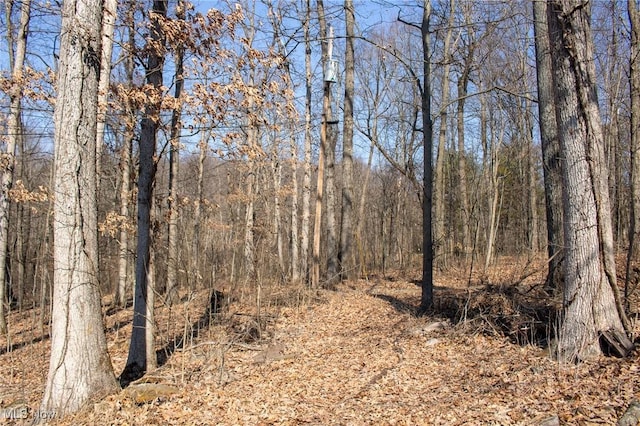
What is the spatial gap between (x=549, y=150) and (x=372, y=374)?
480 cm

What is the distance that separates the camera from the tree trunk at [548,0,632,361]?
16.7 feet

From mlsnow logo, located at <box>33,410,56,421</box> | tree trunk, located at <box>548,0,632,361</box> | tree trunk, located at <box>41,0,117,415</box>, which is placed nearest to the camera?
mlsnow logo, located at <box>33,410,56,421</box>

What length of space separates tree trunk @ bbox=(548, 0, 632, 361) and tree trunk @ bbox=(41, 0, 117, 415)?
17.9 ft

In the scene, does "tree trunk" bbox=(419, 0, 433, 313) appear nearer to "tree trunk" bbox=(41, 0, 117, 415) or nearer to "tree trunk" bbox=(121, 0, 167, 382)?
"tree trunk" bbox=(121, 0, 167, 382)

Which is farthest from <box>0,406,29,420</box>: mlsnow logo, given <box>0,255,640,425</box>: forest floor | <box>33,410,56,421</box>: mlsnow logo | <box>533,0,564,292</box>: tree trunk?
<box>533,0,564,292</box>: tree trunk

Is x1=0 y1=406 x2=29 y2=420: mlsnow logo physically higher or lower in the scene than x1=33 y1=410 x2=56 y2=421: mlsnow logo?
lower

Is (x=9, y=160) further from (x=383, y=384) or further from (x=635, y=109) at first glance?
(x=635, y=109)

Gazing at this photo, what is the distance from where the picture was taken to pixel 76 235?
16.3 feet

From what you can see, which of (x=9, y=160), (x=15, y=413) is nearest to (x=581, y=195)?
(x=15, y=413)

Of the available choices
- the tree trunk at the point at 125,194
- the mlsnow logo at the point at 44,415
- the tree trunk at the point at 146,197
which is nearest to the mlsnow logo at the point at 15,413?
the mlsnow logo at the point at 44,415

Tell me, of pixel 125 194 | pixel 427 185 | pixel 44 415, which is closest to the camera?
pixel 44 415

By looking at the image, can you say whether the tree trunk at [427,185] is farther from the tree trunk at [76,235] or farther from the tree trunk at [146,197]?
the tree trunk at [76,235]

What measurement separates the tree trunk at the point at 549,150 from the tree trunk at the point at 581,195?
2036 mm

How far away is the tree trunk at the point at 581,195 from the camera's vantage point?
510 centimetres
